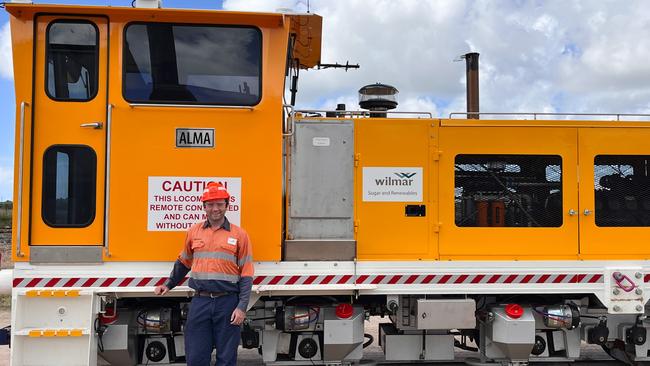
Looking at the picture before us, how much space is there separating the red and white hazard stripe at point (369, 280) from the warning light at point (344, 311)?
388mm

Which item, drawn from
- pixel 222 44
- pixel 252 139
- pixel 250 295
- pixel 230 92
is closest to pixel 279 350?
pixel 250 295

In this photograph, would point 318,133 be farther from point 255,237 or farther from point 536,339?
point 536,339

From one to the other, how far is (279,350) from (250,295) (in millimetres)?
950

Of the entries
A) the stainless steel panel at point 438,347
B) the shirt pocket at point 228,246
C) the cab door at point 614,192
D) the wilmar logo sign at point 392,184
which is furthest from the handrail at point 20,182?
the cab door at point 614,192

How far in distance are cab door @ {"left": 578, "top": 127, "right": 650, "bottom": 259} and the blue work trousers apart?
3.36 meters

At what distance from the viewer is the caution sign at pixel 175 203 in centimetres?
474

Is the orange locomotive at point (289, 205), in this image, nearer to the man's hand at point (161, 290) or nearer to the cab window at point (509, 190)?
the cab window at point (509, 190)

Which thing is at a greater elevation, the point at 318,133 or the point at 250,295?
the point at 318,133

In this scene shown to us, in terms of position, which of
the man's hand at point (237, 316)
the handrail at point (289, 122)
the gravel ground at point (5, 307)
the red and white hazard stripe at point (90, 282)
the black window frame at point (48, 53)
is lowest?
the gravel ground at point (5, 307)

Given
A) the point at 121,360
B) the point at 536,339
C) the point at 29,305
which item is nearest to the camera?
the point at 29,305

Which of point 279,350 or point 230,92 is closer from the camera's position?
point 230,92

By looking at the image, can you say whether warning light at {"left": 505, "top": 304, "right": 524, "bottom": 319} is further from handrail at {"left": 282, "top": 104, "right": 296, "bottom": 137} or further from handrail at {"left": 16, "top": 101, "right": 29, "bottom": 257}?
handrail at {"left": 16, "top": 101, "right": 29, "bottom": 257}

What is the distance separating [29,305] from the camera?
465 centimetres

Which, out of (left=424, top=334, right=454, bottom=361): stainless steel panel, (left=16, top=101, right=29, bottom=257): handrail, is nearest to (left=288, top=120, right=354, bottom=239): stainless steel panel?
(left=424, top=334, right=454, bottom=361): stainless steel panel
